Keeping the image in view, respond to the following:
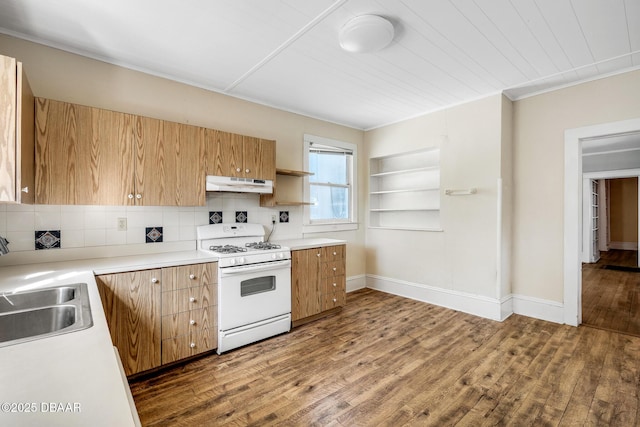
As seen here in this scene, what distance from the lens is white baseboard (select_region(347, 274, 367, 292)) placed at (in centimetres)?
458

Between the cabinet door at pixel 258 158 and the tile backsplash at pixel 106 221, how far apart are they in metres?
0.37

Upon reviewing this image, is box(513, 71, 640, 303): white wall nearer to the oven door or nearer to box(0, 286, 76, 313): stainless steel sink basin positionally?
the oven door

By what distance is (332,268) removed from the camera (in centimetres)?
362

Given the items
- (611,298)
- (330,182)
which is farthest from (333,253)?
(611,298)

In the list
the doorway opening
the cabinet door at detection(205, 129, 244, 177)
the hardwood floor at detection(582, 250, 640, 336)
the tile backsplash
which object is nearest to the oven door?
the tile backsplash

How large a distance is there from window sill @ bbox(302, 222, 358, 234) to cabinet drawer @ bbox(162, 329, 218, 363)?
6.07 ft

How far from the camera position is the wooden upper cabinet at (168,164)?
2.47 metres

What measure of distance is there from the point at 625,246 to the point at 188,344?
11817 millimetres

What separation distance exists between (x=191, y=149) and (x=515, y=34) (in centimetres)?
284

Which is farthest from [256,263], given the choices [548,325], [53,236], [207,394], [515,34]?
[548,325]

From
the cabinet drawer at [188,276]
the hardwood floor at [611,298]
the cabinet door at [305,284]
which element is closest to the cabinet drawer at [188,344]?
the cabinet drawer at [188,276]

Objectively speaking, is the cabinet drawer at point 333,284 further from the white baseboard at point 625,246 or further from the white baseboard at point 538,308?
the white baseboard at point 625,246

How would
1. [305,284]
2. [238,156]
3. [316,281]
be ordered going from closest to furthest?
[238,156], [305,284], [316,281]

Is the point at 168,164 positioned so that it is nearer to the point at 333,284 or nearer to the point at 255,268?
the point at 255,268
